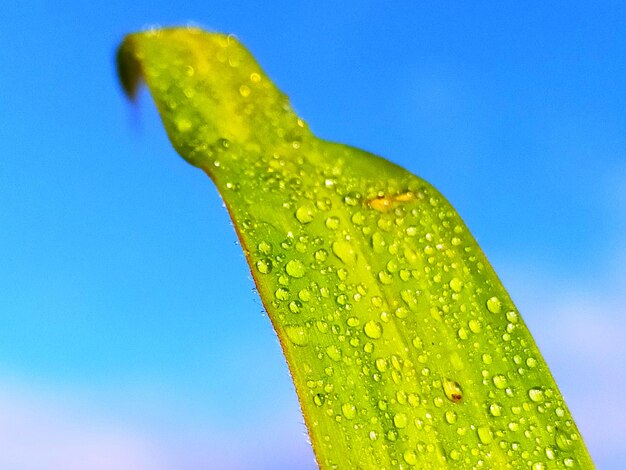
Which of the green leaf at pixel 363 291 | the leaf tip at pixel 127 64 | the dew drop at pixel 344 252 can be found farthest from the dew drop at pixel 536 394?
the leaf tip at pixel 127 64

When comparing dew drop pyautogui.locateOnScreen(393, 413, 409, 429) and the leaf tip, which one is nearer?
dew drop pyautogui.locateOnScreen(393, 413, 409, 429)

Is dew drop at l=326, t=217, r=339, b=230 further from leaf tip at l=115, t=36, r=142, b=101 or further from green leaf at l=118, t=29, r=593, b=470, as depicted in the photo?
leaf tip at l=115, t=36, r=142, b=101

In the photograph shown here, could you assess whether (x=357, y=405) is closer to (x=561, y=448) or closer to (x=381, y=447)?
(x=381, y=447)

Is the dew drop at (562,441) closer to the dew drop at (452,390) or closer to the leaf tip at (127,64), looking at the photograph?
the dew drop at (452,390)

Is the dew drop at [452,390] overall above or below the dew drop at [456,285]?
below

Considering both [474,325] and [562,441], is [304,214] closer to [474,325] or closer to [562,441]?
[474,325]

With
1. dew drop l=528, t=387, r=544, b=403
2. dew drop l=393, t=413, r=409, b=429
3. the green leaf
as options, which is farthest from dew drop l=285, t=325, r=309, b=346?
dew drop l=528, t=387, r=544, b=403

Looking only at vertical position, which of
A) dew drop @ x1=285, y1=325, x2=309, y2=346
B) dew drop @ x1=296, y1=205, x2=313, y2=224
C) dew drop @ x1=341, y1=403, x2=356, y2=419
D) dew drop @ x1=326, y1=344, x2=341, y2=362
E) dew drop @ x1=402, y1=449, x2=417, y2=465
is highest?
dew drop @ x1=296, y1=205, x2=313, y2=224

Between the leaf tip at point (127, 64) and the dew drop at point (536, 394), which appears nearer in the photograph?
the dew drop at point (536, 394)
